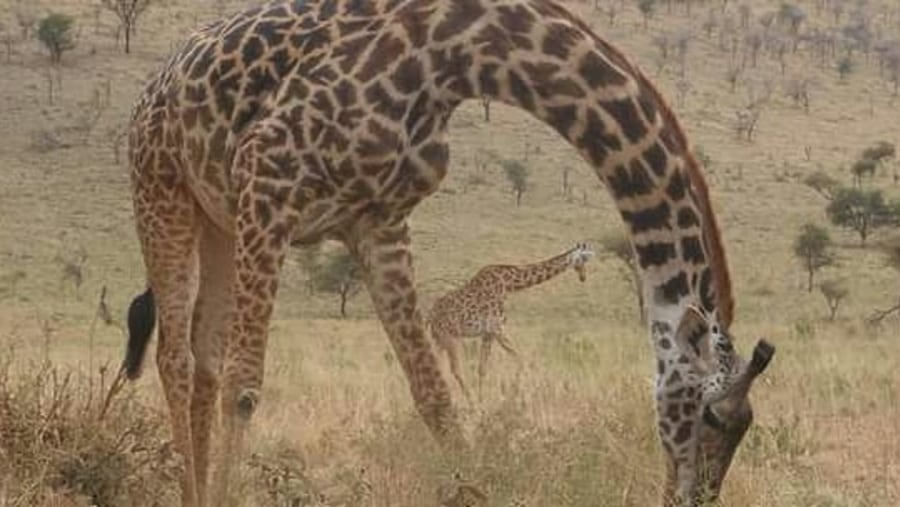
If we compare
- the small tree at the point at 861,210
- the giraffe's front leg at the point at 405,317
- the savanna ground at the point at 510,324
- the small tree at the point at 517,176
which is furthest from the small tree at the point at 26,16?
the giraffe's front leg at the point at 405,317

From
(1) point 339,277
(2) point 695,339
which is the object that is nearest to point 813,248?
(1) point 339,277

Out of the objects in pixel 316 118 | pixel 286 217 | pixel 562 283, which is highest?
pixel 316 118

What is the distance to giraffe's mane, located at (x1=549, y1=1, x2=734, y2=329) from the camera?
4.59 m

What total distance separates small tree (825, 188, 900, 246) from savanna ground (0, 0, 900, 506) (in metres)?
0.91

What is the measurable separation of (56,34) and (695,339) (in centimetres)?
5618

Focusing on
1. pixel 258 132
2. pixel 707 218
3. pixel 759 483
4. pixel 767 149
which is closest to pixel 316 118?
pixel 258 132

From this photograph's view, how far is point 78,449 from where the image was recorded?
5809mm

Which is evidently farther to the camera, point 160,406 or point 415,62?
point 160,406

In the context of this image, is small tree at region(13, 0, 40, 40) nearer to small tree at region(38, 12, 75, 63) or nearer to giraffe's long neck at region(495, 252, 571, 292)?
small tree at region(38, 12, 75, 63)

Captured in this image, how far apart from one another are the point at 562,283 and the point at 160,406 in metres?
33.4

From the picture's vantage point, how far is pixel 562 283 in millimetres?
40875

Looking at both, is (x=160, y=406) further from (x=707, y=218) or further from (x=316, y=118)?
(x=707, y=218)

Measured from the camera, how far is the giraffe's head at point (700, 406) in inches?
171

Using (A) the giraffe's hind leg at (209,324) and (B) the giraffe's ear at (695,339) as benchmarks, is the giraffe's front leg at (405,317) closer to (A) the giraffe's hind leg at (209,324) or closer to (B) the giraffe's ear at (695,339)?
(A) the giraffe's hind leg at (209,324)
